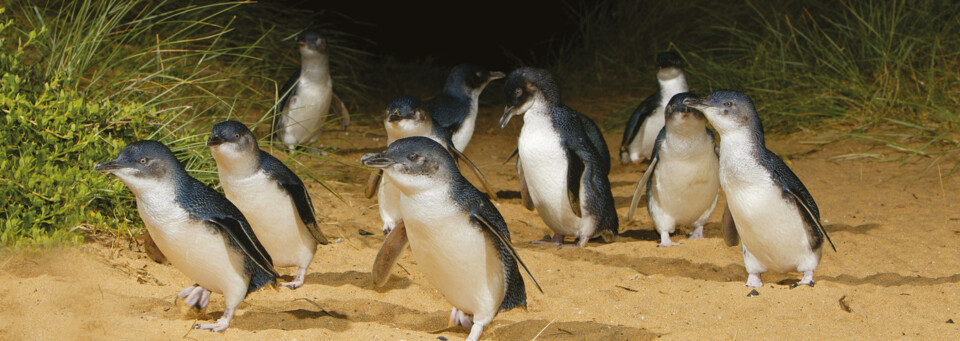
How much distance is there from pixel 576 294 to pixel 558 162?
3.29 ft

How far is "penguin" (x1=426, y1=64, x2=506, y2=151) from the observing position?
19.7ft

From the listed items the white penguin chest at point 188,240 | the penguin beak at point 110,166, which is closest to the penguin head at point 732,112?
the white penguin chest at point 188,240

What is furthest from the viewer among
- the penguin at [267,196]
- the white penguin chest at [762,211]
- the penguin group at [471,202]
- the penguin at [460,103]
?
the penguin at [460,103]

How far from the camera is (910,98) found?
6.93m

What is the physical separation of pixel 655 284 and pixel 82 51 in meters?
3.10

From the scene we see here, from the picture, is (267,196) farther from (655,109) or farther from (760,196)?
(655,109)

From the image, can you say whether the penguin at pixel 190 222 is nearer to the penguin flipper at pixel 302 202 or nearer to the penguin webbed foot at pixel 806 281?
the penguin flipper at pixel 302 202

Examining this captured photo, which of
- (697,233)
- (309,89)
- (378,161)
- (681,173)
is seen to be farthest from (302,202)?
(309,89)

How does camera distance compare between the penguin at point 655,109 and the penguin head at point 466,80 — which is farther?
the penguin at point 655,109

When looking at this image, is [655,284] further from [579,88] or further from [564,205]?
[579,88]

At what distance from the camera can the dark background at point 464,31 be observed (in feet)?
35.1

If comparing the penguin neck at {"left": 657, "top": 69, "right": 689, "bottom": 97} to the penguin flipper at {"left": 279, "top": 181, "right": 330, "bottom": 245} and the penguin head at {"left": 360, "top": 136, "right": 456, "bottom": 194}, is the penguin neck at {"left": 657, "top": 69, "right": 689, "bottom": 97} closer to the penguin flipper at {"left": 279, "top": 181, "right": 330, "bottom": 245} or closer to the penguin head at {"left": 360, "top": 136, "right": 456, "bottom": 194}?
the penguin flipper at {"left": 279, "top": 181, "right": 330, "bottom": 245}

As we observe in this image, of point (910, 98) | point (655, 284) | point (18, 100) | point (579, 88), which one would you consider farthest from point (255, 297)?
point (579, 88)

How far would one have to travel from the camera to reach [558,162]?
187 inches
